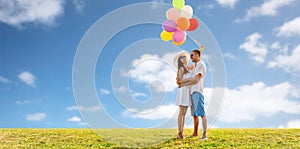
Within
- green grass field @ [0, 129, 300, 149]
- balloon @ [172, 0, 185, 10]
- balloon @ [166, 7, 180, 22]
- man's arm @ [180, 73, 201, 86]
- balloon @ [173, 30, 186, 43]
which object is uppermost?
balloon @ [172, 0, 185, 10]

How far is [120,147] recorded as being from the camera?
28.4 ft

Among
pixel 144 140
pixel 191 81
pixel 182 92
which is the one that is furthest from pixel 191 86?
pixel 144 140

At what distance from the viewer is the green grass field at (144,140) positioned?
875cm

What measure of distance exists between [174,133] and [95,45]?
9.30ft

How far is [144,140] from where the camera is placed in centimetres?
908

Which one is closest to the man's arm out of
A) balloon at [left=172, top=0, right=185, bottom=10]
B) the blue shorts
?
the blue shorts

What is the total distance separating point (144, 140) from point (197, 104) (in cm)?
157

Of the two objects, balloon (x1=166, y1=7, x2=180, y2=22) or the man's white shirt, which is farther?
balloon (x1=166, y1=7, x2=180, y2=22)

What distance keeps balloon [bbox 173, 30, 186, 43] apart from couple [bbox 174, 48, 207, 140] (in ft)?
1.65

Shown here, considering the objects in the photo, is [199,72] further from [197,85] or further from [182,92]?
[182,92]

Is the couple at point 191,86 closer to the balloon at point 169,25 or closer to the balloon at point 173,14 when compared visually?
the balloon at point 169,25

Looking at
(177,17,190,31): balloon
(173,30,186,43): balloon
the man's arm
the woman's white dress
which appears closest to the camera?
the man's arm

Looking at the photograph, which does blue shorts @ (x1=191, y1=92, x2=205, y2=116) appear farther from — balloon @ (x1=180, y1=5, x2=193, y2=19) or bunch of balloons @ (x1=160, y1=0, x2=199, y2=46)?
balloon @ (x1=180, y1=5, x2=193, y2=19)

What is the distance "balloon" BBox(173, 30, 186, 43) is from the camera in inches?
358
